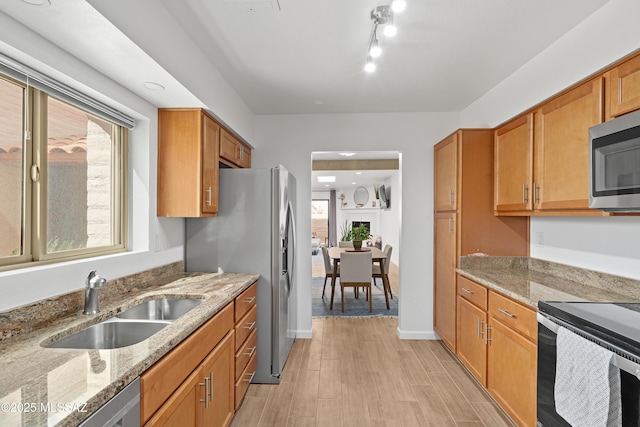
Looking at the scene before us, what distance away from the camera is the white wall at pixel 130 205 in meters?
1.33

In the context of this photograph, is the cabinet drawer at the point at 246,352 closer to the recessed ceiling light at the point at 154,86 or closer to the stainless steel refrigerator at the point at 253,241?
the stainless steel refrigerator at the point at 253,241

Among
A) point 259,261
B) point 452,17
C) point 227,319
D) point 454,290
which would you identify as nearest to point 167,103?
point 259,261

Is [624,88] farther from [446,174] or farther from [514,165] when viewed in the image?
[446,174]

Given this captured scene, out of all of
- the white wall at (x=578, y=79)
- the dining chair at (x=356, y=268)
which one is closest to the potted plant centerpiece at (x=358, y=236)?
the dining chair at (x=356, y=268)

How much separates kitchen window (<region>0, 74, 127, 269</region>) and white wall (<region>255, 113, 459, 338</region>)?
1.81m

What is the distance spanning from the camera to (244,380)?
2.36 metres

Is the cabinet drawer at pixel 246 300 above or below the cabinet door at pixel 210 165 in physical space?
below

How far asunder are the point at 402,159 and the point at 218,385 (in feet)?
9.33

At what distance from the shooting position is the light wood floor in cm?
223

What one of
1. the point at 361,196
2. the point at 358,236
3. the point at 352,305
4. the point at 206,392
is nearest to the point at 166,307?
the point at 206,392

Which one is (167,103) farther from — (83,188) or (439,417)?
(439,417)

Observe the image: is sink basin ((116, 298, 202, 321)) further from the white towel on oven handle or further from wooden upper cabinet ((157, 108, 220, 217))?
the white towel on oven handle

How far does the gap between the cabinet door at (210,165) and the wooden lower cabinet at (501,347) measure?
2170 millimetres

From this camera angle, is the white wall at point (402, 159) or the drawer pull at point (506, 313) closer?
the drawer pull at point (506, 313)
